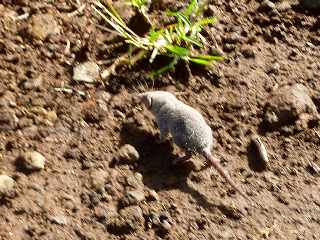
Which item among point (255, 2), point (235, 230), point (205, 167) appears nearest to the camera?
point (235, 230)

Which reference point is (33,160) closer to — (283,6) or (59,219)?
(59,219)

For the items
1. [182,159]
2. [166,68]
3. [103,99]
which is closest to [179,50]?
[166,68]

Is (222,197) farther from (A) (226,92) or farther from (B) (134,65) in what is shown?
(B) (134,65)

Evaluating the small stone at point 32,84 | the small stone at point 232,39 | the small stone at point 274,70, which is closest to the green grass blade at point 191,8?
the small stone at point 232,39

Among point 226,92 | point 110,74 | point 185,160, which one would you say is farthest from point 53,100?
point 226,92

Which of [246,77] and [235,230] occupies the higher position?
[246,77]

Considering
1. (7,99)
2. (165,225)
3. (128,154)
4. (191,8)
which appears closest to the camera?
(165,225)

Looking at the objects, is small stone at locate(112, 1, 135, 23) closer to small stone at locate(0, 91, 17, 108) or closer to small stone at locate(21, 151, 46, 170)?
small stone at locate(0, 91, 17, 108)
